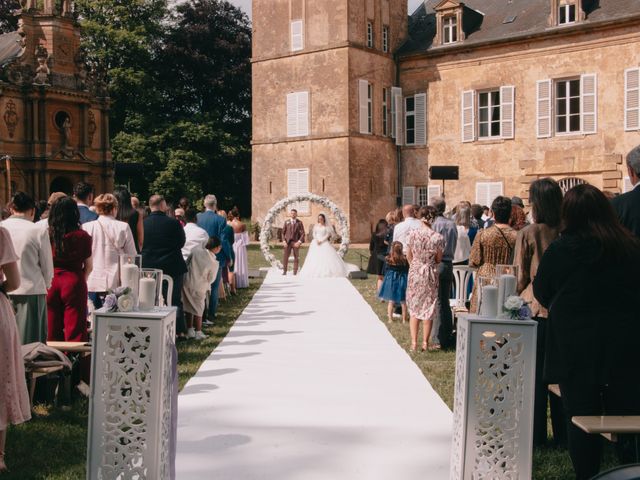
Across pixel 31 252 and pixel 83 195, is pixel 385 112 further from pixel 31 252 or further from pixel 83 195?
pixel 31 252

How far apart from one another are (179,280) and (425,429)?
463 cm

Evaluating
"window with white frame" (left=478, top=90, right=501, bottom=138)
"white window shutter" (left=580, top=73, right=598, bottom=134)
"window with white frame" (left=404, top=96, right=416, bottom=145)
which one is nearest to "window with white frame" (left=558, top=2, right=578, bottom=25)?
"white window shutter" (left=580, top=73, right=598, bottom=134)

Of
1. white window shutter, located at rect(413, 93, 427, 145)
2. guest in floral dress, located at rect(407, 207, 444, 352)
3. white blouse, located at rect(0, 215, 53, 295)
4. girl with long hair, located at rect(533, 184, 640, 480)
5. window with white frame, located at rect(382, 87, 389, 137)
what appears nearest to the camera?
girl with long hair, located at rect(533, 184, 640, 480)

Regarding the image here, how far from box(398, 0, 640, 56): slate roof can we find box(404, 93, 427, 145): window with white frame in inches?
77.3

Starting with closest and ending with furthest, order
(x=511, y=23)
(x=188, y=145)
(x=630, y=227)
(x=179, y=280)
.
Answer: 1. (x=630, y=227)
2. (x=179, y=280)
3. (x=511, y=23)
4. (x=188, y=145)

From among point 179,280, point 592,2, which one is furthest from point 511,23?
point 179,280

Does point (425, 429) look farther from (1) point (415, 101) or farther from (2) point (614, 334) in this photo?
(1) point (415, 101)

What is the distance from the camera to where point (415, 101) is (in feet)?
102

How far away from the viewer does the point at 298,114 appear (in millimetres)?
31922

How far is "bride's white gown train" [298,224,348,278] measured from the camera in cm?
1905

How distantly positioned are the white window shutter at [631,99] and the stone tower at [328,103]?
378 inches

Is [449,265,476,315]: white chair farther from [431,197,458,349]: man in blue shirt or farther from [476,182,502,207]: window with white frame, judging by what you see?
[476,182,502,207]: window with white frame

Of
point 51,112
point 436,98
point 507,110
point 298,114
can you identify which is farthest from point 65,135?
point 507,110

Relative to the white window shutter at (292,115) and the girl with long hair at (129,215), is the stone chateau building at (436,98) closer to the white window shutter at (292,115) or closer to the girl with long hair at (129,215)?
the white window shutter at (292,115)
